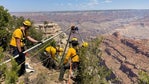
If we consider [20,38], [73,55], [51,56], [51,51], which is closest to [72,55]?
[73,55]

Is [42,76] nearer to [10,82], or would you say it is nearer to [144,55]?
[10,82]

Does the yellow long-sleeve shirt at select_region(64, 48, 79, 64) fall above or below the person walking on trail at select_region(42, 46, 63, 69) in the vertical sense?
above

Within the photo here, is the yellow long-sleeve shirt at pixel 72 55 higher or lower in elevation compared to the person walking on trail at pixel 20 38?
lower

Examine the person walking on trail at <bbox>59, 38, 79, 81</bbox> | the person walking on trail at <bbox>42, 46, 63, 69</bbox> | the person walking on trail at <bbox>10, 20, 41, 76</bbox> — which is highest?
the person walking on trail at <bbox>10, 20, 41, 76</bbox>

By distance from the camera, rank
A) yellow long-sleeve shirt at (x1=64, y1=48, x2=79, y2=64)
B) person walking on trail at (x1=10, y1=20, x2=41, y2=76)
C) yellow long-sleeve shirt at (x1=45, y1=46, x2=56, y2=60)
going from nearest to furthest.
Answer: person walking on trail at (x1=10, y1=20, x2=41, y2=76) → yellow long-sleeve shirt at (x1=64, y1=48, x2=79, y2=64) → yellow long-sleeve shirt at (x1=45, y1=46, x2=56, y2=60)

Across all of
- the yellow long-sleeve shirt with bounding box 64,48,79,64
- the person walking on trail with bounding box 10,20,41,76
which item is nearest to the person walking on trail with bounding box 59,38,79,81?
the yellow long-sleeve shirt with bounding box 64,48,79,64

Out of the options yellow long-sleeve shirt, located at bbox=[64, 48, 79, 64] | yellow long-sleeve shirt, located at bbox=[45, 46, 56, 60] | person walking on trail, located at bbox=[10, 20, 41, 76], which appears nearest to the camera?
person walking on trail, located at bbox=[10, 20, 41, 76]

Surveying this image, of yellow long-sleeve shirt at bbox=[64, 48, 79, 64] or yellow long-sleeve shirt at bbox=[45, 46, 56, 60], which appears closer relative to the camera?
yellow long-sleeve shirt at bbox=[64, 48, 79, 64]

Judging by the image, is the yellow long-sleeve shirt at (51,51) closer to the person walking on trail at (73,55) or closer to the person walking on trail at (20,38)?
the person walking on trail at (73,55)

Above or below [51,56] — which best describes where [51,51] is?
above

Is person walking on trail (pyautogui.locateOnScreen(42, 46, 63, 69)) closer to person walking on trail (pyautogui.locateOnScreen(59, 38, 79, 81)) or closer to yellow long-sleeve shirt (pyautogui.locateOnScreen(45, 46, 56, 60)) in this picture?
yellow long-sleeve shirt (pyautogui.locateOnScreen(45, 46, 56, 60))

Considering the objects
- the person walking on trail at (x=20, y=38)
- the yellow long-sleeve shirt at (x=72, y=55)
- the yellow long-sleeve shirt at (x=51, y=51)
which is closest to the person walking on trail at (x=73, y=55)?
the yellow long-sleeve shirt at (x=72, y=55)

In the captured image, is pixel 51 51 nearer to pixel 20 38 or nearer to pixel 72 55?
pixel 72 55

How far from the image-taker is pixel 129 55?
635ft
